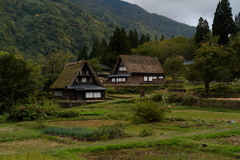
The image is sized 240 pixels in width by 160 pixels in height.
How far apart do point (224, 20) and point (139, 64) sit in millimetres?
21193

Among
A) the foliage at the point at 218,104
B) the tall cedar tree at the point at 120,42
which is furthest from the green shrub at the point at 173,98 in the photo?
the tall cedar tree at the point at 120,42

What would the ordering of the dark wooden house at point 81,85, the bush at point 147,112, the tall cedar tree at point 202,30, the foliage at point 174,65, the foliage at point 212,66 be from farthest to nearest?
1. the tall cedar tree at point 202,30
2. the foliage at point 174,65
3. the dark wooden house at point 81,85
4. the foliage at point 212,66
5. the bush at point 147,112

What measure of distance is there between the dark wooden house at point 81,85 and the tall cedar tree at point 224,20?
31930 mm

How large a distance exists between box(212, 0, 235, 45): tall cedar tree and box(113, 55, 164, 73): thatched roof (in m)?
15.6

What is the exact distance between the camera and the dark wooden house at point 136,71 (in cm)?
5469

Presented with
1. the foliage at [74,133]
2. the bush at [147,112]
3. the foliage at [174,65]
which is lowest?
the foliage at [74,133]

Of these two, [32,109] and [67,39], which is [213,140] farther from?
[67,39]

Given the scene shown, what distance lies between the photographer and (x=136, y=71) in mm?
54438

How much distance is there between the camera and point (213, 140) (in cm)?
1251

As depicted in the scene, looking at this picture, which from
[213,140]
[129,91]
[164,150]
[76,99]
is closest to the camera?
[164,150]

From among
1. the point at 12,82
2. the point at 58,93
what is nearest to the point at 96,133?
the point at 12,82

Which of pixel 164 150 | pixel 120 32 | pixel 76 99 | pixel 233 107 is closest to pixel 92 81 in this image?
pixel 76 99

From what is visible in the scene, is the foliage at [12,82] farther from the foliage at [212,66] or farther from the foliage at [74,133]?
the foliage at [212,66]

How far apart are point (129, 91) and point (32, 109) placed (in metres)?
24.8
